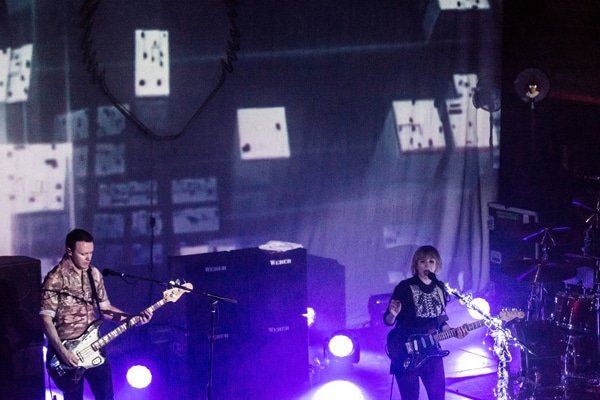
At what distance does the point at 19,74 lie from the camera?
26.4ft

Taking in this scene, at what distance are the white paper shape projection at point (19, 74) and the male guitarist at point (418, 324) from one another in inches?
141

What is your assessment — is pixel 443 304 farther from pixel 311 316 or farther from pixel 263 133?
pixel 263 133

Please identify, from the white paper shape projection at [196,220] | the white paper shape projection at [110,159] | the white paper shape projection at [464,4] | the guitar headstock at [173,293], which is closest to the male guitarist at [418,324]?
the guitar headstock at [173,293]

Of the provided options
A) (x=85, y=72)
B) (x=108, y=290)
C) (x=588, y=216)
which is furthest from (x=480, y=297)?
(x=85, y=72)

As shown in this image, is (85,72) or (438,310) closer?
(438,310)

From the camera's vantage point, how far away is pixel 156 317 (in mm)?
8523

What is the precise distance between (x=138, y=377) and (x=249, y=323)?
965mm

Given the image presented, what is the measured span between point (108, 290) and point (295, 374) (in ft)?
6.03

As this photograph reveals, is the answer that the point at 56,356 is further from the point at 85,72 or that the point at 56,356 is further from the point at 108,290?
the point at 85,72

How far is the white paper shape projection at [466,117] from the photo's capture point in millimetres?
10148

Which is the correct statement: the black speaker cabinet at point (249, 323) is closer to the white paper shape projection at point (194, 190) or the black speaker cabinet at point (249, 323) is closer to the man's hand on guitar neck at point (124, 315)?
the man's hand on guitar neck at point (124, 315)

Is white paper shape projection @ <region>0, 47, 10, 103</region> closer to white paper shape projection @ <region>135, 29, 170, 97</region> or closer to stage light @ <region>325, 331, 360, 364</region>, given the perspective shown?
white paper shape projection @ <region>135, 29, 170, 97</region>

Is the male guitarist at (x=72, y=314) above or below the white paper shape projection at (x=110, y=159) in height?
below

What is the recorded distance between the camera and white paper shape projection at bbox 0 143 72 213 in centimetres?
805
